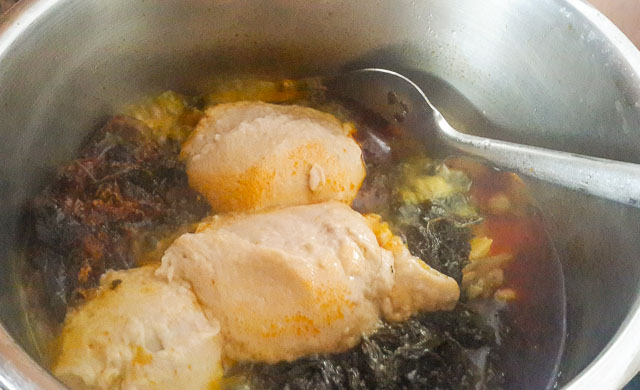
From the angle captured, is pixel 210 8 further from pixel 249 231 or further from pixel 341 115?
pixel 249 231

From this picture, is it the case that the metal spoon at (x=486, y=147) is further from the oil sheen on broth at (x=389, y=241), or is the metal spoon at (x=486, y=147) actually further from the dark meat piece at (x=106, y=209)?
the dark meat piece at (x=106, y=209)

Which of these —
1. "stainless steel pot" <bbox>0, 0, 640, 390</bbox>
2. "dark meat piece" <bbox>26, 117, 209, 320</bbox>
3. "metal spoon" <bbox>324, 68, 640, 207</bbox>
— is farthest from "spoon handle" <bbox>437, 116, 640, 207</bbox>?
"dark meat piece" <bbox>26, 117, 209, 320</bbox>

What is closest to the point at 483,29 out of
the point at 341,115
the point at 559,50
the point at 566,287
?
the point at 559,50

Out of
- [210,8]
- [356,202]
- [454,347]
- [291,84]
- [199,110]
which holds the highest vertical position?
[210,8]

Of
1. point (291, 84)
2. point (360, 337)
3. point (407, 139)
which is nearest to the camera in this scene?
point (360, 337)

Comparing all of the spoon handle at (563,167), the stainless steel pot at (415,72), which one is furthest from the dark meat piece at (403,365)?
the spoon handle at (563,167)

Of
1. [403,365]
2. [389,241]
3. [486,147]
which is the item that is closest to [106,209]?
[389,241]
